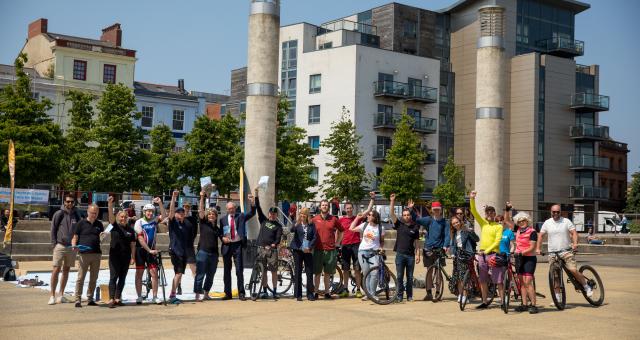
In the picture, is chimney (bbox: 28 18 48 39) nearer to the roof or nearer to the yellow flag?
the roof

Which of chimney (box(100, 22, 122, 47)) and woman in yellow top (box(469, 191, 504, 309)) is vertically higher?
chimney (box(100, 22, 122, 47))

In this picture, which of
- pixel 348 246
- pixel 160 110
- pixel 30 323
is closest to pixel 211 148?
pixel 160 110

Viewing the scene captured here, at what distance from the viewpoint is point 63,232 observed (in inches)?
607

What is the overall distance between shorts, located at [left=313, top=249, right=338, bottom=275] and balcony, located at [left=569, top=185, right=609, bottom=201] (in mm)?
63278

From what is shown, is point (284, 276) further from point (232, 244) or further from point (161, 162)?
point (161, 162)

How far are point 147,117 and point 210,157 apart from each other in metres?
21.5

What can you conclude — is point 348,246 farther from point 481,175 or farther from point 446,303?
point 481,175

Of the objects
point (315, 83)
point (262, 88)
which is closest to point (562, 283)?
point (262, 88)

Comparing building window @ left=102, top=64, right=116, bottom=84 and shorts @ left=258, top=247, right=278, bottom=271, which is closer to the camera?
shorts @ left=258, top=247, right=278, bottom=271

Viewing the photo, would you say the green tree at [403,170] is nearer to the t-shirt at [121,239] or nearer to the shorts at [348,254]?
the shorts at [348,254]

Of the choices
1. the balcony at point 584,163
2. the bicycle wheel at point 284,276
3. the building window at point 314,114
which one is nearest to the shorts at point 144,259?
the bicycle wheel at point 284,276

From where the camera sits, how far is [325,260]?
1716cm

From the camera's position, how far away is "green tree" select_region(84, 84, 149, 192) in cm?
5081

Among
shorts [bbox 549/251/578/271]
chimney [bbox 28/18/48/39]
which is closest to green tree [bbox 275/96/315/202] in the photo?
chimney [bbox 28/18/48/39]
